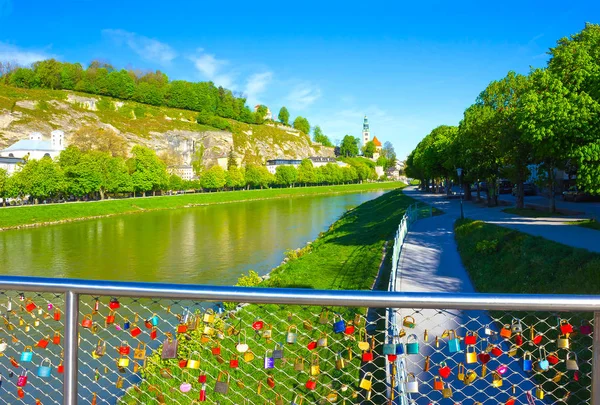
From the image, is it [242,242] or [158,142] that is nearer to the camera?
[242,242]

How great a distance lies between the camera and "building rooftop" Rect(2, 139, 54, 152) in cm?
8128

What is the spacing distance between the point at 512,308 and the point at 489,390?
16.6 ft

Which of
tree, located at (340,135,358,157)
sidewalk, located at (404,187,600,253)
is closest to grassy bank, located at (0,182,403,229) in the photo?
sidewalk, located at (404,187,600,253)

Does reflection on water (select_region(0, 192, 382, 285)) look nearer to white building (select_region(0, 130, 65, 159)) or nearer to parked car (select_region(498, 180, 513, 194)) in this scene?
parked car (select_region(498, 180, 513, 194))

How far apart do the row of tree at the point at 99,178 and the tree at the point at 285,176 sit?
25.2ft

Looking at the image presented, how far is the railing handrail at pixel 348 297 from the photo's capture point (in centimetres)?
216

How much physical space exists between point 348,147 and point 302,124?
21739 mm

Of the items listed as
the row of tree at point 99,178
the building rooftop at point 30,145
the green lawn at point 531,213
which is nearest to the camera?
the green lawn at point 531,213

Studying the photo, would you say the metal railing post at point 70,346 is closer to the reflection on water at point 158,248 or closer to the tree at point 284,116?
the reflection on water at point 158,248

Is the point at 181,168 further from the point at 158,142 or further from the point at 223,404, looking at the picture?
the point at 223,404

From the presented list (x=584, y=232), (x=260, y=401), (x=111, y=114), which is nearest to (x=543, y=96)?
(x=584, y=232)

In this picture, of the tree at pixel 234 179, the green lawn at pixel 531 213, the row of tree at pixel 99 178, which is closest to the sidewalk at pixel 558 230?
the green lawn at pixel 531 213

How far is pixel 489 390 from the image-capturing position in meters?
6.39

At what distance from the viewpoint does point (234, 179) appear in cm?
9106
